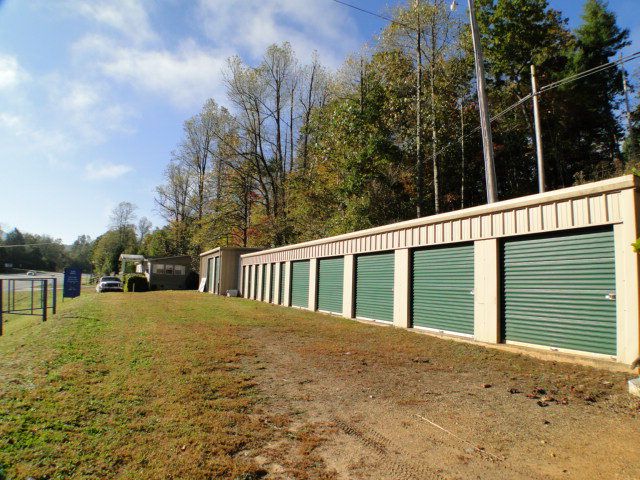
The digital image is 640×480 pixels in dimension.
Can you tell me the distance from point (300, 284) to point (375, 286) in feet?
24.5

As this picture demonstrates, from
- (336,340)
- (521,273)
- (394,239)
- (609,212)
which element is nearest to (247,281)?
(394,239)

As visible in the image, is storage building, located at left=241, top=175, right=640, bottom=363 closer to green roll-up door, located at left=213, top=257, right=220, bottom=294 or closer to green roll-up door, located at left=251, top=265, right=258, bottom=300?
green roll-up door, located at left=251, top=265, right=258, bottom=300

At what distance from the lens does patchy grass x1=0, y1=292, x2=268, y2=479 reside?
3359 mm

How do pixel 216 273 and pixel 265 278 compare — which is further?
pixel 216 273

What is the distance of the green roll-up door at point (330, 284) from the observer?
1622 cm

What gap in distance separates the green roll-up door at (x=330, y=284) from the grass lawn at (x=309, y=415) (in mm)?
8047

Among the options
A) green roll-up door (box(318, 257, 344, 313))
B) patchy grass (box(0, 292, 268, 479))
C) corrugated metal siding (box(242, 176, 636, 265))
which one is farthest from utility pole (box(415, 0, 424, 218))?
patchy grass (box(0, 292, 268, 479))

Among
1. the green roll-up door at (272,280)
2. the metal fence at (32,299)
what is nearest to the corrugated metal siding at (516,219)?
the green roll-up door at (272,280)

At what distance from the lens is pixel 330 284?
17.1 m

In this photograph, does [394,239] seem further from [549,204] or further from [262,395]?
[262,395]

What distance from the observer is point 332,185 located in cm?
2892

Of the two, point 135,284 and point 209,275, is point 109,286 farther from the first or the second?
point 209,275

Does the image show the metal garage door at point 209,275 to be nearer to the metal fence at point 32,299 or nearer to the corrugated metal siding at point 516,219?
the metal fence at point 32,299

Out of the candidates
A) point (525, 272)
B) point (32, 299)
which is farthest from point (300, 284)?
point (525, 272)
